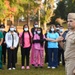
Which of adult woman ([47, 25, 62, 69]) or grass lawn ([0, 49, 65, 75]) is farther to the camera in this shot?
adult woman ([47, 25, 62, 69])

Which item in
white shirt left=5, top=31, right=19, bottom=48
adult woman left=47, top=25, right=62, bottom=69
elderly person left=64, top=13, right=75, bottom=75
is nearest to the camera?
elderly person left=64, top=13, right=75, bottom=75

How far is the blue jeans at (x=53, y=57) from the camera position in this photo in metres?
14.1

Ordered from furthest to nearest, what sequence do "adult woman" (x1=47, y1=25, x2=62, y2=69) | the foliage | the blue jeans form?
the foliage < the blue jeans < "adult woman" (x1=47, y1=25, x2=62, y2=69)

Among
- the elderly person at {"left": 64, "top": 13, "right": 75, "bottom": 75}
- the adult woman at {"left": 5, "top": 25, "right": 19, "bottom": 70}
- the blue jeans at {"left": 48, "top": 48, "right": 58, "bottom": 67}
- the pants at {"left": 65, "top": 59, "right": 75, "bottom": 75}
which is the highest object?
the elderly person at {"left": 64, "top": 13, "right": 75, "bottom": 75}

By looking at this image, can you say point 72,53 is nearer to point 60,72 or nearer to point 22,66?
point 60,72

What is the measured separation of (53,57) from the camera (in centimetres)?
1435

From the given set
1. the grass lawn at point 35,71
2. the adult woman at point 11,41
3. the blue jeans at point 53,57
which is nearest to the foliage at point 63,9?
the blue jeans at point 53,57

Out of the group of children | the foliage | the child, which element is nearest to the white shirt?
the group of children

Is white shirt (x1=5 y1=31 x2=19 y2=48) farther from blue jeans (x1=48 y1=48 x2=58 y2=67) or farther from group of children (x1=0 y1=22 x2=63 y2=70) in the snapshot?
blue jeans (x1=48 y1=48 x2=58 y2=67)

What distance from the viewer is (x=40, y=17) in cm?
6078

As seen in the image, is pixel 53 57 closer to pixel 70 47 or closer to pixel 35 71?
pixel 35 71

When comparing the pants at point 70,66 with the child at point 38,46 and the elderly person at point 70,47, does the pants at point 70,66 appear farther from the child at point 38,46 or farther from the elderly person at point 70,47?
the child at point 38,46

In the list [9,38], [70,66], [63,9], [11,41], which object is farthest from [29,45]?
[63,9]

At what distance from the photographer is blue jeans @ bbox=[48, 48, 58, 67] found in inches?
554
